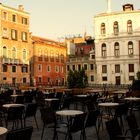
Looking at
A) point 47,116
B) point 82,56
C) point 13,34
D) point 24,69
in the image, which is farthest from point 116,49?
point 47,116

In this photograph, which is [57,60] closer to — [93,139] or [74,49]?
[74,49]

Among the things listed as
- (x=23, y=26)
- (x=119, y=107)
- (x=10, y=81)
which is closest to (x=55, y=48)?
(x=23, y=26)

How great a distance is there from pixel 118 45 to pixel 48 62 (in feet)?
58.9

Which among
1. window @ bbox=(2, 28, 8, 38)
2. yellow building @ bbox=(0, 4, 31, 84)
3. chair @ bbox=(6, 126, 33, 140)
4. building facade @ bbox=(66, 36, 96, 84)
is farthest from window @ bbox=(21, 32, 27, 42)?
chair @ bbox=(6, 126, 33, 140)

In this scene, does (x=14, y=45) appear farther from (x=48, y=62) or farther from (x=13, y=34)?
(x=48, y=62)

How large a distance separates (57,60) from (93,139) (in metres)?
52.7

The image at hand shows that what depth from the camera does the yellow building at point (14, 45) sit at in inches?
1849

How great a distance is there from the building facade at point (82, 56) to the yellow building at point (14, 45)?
1034cm

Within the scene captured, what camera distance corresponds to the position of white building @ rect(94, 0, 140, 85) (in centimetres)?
4356

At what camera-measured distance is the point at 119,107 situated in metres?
9.25

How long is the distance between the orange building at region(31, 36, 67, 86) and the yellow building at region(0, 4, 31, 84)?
2.64 m

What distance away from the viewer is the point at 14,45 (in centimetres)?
4931

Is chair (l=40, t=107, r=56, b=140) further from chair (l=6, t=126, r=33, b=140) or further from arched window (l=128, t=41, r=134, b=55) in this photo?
arched window (l=128, t=41, r=134, b=55)

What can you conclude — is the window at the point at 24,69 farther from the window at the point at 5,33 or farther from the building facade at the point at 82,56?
the building facade at the point at 82,56
